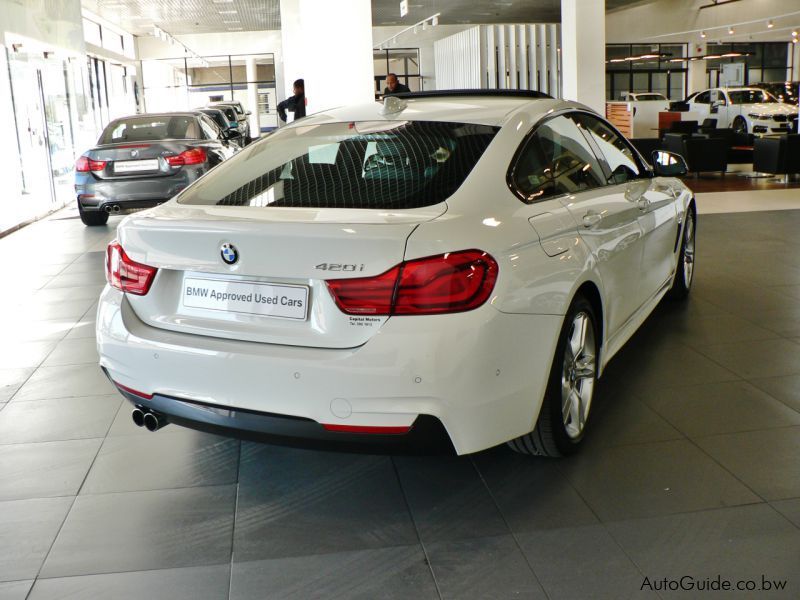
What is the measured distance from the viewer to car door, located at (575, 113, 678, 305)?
12.7ft

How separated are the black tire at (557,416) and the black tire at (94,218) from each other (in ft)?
29.1

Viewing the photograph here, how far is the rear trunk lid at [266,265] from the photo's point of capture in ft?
8.25

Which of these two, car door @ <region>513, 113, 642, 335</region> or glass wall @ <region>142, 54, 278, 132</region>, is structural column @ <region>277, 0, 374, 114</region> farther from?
glass wall @ <region>142, 54, 278, 132</region>

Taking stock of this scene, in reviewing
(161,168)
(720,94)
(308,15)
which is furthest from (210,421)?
(720,94)

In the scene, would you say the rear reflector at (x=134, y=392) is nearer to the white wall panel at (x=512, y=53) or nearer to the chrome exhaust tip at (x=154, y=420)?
the chrome exhaust tip at (x=154, y=420)

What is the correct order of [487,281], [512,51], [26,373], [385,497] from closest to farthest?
[487,281] → [385,497] → [26,373] → [512,51]

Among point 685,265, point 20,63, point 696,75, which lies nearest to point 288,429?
point 685,265

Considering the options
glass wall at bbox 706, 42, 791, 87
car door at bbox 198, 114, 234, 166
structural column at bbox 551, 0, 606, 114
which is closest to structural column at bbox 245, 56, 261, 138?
glass wall at bbox 706, 42, 791, 87

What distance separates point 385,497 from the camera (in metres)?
2.98

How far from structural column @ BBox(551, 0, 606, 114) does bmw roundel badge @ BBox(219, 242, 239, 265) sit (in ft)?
37.8

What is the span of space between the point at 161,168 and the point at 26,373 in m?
5.55

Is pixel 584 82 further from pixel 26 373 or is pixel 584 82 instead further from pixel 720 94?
pixel 720 94

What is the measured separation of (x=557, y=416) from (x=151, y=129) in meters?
9.14

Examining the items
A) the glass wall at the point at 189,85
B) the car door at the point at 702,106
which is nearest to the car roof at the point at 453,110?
the car door at the point at 702,106
